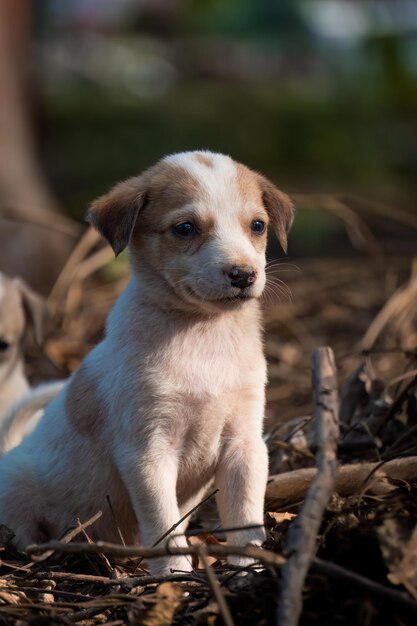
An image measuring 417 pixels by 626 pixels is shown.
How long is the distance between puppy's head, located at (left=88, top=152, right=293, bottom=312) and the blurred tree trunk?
2.76 metres

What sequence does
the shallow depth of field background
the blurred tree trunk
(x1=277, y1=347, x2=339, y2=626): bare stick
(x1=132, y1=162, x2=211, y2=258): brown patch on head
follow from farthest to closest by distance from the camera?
the blurred tree trunk
the shallow depth of field background
(x1=132, y1=162, x2=211, y2=258): brown patch on head
(x1=277, y1=347, x2=339, y2=626): bare stick

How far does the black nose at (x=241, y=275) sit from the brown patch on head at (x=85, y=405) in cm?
71

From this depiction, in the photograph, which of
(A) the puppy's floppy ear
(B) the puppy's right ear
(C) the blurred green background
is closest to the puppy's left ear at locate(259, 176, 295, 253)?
(A) the puppy's floppy ear

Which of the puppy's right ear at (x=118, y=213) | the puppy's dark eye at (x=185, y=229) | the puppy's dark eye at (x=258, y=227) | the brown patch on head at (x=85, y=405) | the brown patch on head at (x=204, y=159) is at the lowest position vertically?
the brown patch on head at (x=85, y=405)

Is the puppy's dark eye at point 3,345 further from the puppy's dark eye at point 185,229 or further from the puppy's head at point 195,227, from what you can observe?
the puppy's dark eye at point 185,229

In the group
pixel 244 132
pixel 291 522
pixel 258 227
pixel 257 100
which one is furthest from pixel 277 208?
pixel 257 100

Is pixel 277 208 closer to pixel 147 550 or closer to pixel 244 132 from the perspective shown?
pixel 147 550

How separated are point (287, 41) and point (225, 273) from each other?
63.1 ft

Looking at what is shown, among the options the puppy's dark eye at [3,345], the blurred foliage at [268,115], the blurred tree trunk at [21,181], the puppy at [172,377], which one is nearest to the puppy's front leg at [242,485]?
the puppy at [172,377]

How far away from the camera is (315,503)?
8.41 ft

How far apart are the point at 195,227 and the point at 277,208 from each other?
0.47m

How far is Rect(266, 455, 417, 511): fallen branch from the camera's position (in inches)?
134

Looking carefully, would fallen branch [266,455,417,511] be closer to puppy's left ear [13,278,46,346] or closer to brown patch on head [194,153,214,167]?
brown patch on head [194,153,214,167]

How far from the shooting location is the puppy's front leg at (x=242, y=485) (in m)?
3.45
